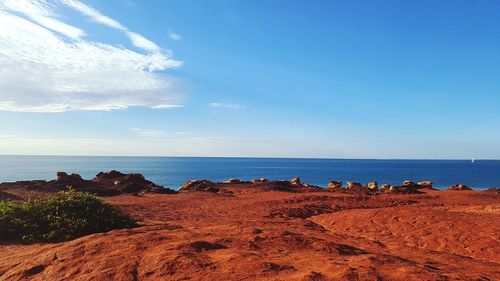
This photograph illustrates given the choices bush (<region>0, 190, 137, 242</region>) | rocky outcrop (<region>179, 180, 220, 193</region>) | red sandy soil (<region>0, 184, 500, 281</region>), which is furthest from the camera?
rocky outcrop (<region>179, 180, 220, 193</region>)

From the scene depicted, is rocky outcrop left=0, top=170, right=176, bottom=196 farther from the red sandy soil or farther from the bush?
the red sandy soil

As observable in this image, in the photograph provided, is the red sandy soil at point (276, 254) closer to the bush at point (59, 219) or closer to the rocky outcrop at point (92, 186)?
the bush at point (59, 219)

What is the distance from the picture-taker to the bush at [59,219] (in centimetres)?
1294

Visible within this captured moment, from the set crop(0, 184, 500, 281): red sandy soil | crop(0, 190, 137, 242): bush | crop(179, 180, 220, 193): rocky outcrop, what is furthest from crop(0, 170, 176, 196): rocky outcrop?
crop(0, 184, 500, 281): red sandy soil

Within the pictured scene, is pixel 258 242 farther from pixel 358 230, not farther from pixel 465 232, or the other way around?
pixel 465 232

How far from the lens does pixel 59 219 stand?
13.3m

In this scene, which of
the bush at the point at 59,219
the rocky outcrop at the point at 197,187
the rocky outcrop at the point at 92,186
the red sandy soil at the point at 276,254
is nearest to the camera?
the red sandy soil at the point at 276,254

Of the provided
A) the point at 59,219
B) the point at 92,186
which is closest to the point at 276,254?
the point at 59,219

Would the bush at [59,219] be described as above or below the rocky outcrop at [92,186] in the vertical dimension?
above

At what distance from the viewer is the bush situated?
12938 mm

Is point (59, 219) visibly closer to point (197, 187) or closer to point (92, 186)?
point (92, 186)

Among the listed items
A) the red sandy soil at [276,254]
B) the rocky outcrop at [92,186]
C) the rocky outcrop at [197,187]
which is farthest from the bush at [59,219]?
the rocky outcrop at [197,187]

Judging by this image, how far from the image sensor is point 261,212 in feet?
76.1

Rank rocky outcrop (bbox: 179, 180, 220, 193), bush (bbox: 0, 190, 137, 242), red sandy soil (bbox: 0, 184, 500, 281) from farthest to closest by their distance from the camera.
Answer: rocky outcrop (bbox: 179, 180, 220, 193)
bush (bbox: 0, 190, 137, 242)
red sandy soil (bbox: 0, 184, 500, 281)
